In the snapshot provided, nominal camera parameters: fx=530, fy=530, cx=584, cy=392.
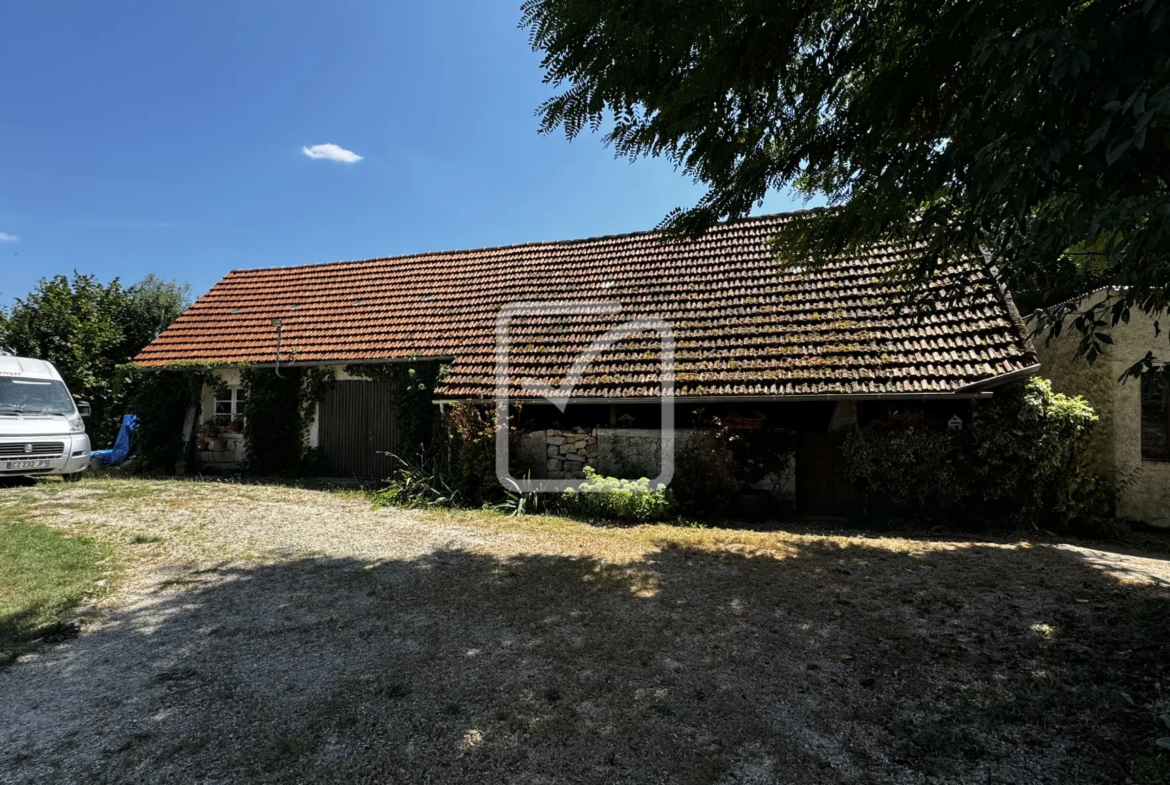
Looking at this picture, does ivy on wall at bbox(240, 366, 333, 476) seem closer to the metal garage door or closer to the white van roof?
the metal garage door

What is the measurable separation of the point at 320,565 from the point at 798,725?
5002 millimetres

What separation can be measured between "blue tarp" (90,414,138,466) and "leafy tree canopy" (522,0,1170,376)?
15.3 metres

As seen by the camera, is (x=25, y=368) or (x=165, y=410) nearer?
(x=25, y=368)

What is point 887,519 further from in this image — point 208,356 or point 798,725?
point 208,356

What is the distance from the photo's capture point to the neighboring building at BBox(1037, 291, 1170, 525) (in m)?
7.91

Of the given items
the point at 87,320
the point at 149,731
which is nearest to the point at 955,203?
the point at 149,731

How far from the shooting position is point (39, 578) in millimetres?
5043

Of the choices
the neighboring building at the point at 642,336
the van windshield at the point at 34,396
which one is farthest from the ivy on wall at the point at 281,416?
the van windshield at the point at 34,396

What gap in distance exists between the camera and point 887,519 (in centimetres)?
777

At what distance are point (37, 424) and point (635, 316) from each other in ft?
37.7

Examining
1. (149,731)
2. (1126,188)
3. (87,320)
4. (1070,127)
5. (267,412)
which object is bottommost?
(149,731)

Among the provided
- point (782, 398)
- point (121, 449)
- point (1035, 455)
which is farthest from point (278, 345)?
point (1035, 455)

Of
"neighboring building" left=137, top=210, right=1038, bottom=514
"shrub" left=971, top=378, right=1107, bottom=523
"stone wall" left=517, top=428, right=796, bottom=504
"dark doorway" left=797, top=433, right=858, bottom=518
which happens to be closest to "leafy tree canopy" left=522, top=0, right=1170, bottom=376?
"neighboring building" left=137, top=210, right=1038, bottom=514

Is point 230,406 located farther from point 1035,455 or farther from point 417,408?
point 1035,455
